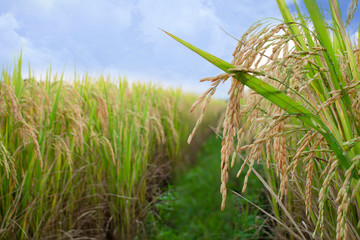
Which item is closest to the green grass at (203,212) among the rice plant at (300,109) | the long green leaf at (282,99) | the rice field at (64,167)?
the rice field at (64,167)

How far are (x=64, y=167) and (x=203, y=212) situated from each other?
5.28 ft

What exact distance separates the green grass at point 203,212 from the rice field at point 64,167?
0.47m

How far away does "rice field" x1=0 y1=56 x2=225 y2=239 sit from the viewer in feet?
8.76

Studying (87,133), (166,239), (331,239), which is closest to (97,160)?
(87,133)

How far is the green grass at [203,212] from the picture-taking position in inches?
133

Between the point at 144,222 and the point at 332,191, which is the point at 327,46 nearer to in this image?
the point at 332,191

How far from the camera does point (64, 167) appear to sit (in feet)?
10.4

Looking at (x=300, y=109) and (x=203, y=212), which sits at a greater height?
(x=300, y=109)

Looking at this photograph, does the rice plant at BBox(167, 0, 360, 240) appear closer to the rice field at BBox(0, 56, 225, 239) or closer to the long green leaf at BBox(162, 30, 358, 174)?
the long green leaf at BBox(162, 30, 358, 174)

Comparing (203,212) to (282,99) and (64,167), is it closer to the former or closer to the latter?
(64,167)

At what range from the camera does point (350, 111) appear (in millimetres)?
1249

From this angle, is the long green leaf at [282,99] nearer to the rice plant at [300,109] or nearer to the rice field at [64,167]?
the rice plant at [300,109]

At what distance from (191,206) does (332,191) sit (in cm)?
270

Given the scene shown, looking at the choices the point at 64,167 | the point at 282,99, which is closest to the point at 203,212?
the point at 64,167
